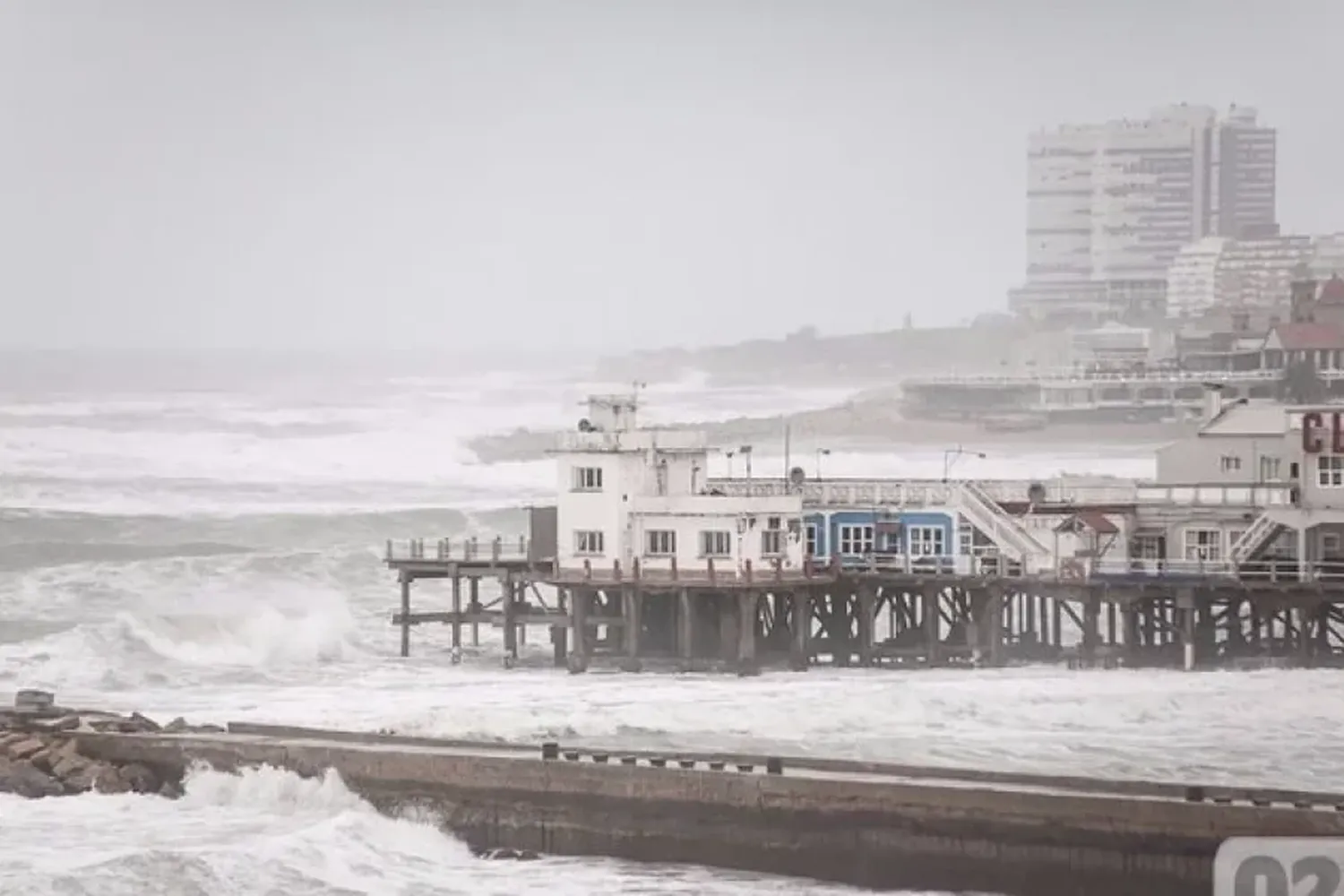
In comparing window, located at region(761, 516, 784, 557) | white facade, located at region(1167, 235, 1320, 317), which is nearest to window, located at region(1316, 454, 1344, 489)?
window, located at region(761, 516, 784, 557)

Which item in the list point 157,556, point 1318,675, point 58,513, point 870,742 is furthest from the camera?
point 58,513

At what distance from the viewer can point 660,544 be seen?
2731 centimetres

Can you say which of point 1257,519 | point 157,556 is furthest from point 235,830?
point 157,556

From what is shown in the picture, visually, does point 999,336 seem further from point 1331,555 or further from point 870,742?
point 870,742

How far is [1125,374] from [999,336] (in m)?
6.62

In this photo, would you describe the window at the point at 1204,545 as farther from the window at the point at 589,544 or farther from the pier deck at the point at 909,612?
the window at the point at 589,544

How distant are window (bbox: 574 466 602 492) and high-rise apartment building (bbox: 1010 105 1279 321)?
20690 mm

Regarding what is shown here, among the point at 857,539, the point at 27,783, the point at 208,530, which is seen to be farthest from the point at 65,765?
the point at 208,530

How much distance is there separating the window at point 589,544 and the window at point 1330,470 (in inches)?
232

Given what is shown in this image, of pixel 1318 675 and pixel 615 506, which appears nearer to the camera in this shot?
pixel 1318 675

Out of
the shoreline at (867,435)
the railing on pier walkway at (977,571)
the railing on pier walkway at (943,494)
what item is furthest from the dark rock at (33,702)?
the shoreline at (867,435)

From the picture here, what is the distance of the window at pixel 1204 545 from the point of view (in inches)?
1097

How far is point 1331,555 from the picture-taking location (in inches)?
1073

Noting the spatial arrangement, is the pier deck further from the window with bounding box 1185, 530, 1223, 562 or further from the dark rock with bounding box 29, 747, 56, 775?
the dark rock with bounding box 29, 747, 56, 775
